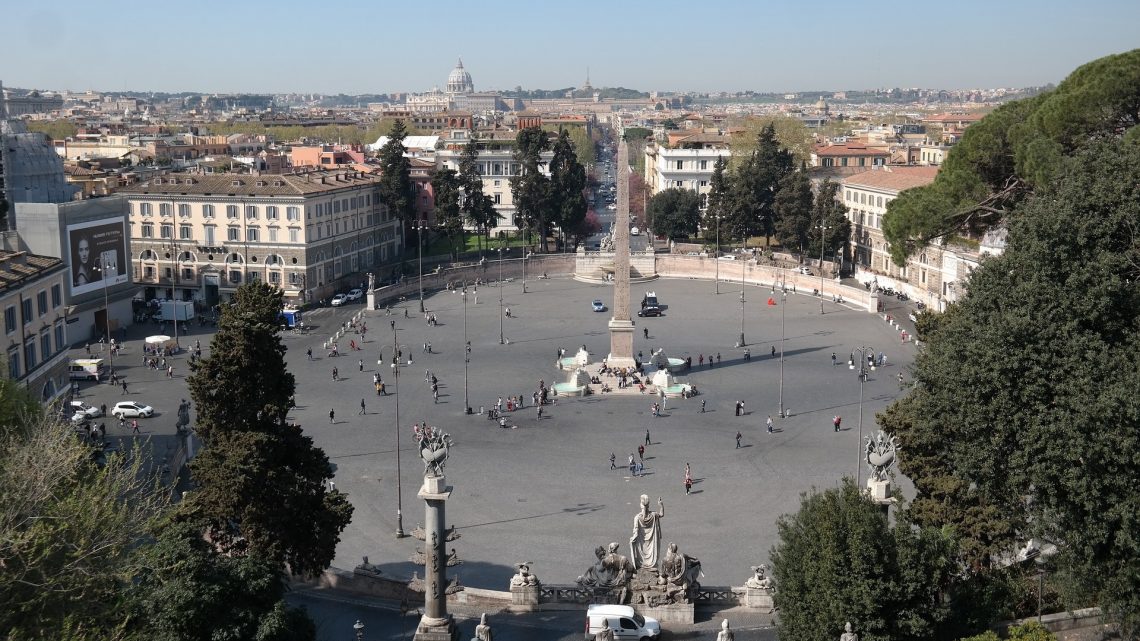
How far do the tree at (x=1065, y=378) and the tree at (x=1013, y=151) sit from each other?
332 cm

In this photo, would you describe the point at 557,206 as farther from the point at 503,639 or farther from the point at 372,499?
the point at 503,639

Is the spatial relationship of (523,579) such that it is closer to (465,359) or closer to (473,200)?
(465,359)

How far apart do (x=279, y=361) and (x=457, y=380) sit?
20492 millimetres

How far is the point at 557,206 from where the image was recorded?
67375mm

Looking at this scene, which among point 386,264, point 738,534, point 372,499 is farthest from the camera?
point 386,264

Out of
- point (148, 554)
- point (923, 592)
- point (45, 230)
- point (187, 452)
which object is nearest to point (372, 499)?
point (187, 452)

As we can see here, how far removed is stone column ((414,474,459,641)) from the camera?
17.2 meters

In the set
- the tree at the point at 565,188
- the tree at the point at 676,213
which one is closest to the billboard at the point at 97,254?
the tree at the point at 565,188

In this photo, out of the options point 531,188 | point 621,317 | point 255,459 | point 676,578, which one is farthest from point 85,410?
point 531,188

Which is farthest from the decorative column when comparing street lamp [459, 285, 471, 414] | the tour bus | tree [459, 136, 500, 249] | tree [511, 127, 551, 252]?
tree [511, 127, 551, 252]

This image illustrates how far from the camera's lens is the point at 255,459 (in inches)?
731

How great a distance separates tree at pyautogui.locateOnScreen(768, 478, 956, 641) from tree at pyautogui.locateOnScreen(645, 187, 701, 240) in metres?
57.2

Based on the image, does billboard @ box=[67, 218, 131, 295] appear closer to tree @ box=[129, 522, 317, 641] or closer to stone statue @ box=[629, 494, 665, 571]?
tree @ box=[129, 522, 317, 641]

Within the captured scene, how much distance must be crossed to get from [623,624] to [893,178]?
164ft
